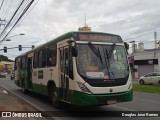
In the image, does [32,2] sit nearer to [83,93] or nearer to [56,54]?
[56,54]

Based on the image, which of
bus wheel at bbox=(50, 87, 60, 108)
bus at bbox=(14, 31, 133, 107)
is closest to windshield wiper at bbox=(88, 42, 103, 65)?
bus at bbox=(14, 31, 133, 107)

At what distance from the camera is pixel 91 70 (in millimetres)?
11328

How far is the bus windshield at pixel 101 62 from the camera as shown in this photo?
1134 cm

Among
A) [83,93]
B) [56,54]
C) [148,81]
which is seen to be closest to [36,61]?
[56,54]

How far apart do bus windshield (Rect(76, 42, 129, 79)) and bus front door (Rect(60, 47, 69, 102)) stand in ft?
2.97

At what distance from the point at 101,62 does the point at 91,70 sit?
0.53 meters

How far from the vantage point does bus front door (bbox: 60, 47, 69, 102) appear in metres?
12.1

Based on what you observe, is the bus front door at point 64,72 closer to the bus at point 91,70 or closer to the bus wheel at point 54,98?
the bus at point 91,70

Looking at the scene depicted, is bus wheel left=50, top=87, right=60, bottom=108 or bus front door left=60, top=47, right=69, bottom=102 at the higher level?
bus front door left=60, top=47, right=69, bottom=102

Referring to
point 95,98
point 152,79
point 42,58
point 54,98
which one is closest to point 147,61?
point 152,79

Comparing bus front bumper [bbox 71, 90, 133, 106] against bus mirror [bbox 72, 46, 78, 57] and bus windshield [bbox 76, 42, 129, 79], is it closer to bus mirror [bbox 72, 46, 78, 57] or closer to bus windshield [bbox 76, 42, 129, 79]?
bus windshield [bbox 76, 42, 129, 79]

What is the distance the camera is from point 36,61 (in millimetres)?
17891

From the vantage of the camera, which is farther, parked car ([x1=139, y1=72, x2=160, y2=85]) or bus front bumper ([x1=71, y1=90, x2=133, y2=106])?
parked car ([x1=139, y1=72, x2=160, y2=85])

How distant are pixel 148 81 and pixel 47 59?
23.1m
